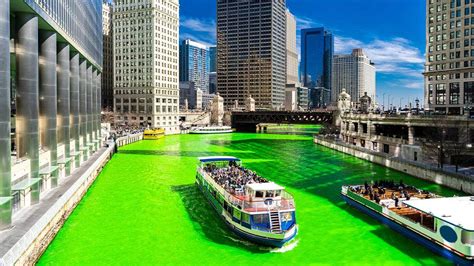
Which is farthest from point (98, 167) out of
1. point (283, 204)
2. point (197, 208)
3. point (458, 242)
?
point (458, 242)

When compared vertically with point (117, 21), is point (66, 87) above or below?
below

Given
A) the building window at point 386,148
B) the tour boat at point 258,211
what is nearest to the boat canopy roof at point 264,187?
the tour boat at point 258,211

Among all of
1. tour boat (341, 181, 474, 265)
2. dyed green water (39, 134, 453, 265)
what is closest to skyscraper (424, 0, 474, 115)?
dyed green water (39, 134, 453, 265)

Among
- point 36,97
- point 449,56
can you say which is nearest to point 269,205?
point 36,97

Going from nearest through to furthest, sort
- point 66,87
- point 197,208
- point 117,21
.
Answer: point 197,208, point 66,87, point 117,21

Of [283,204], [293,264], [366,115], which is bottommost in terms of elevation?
[293,264]

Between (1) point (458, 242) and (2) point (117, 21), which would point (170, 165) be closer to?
(1) point (458, 242)

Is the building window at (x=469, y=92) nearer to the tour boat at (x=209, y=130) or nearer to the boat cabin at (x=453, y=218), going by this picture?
the boat cabin at (x=453, y=218)
